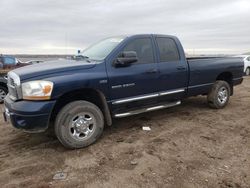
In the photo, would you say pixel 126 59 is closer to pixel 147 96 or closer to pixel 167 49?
pixel 147 96

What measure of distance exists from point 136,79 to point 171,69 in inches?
40.4

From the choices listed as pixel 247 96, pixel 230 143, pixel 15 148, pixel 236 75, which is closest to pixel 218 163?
pixel 230 143

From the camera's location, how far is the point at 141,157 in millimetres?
4160

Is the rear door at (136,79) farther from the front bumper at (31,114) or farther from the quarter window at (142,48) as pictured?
the front bumper at (31,114)

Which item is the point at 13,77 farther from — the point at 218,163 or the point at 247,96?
the point at 247,96

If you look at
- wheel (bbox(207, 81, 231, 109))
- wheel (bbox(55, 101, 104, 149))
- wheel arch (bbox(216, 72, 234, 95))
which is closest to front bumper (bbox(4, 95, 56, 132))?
wheel (bbox(55, 101, 104, 149))

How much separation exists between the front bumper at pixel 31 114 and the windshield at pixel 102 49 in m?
1.47

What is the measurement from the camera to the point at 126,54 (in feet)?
16.0

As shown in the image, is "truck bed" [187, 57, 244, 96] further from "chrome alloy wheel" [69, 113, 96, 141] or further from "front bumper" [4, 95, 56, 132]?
"front bumper" [4, 95, 56, 132]

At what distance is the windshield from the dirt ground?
1.56 meters

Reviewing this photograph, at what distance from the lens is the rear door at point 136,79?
489 cm

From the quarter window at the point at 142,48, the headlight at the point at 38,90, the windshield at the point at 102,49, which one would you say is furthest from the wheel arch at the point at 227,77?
the headlight at the point at 38,90

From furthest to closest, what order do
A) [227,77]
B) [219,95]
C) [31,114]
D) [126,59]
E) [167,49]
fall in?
[227,77] < [219,95] < [167,49] < [126,59] < [31,114]

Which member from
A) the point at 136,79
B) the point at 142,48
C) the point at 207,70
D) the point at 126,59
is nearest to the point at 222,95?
the point at 207,70
